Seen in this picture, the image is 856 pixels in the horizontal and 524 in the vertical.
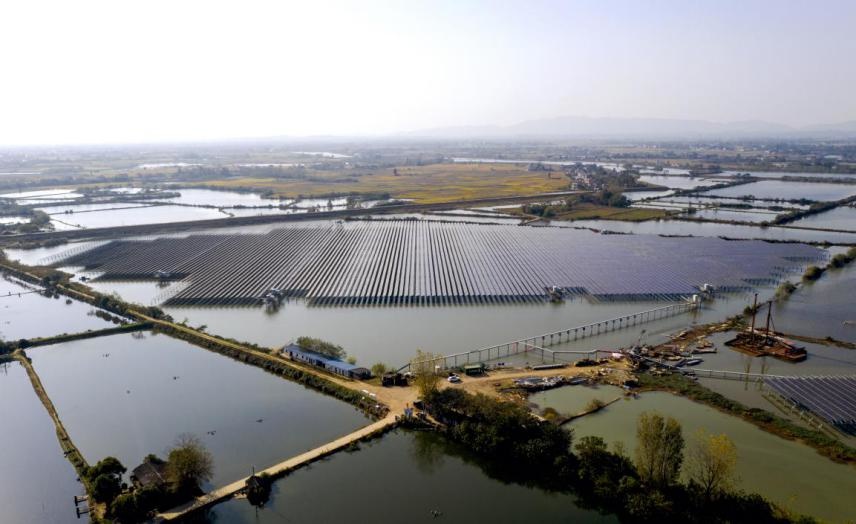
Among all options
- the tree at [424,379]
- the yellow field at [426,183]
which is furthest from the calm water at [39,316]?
the yellow field at [426,183]

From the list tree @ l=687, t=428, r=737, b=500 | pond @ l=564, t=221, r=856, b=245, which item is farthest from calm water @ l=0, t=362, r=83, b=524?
pond @ l=564, t=221, r=856, b=245

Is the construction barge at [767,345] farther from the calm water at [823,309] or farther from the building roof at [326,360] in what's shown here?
the building roof at [326,360]

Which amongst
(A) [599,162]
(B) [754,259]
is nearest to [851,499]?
(B) [754,259]

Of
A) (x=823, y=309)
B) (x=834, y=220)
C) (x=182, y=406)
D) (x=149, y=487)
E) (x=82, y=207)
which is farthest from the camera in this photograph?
(x=82, y=207)

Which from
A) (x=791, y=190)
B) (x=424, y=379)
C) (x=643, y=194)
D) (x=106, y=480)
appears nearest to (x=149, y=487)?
(x=106, y=480)

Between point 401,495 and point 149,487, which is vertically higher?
point 149,487

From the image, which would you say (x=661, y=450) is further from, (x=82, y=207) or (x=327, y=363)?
(x=82, y=207)
